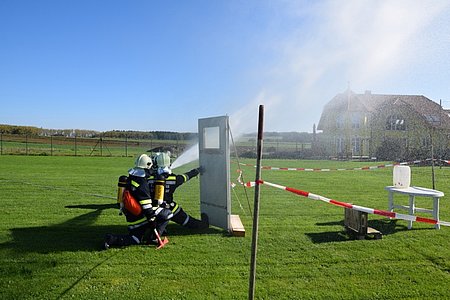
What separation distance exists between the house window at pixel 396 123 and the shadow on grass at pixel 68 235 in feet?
121

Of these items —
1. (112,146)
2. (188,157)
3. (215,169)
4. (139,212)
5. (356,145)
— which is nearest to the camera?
(139,212)

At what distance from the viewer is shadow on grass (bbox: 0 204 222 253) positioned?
624 cm

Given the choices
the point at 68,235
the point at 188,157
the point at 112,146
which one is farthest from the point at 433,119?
the point at 68,235

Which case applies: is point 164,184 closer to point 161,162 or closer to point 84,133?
point 161,162

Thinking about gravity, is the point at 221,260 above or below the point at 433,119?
below

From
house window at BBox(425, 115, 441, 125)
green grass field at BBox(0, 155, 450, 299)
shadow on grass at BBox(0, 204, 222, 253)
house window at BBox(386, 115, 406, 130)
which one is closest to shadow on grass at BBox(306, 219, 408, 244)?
green grass field at BBox(0, 155, 450, 299)

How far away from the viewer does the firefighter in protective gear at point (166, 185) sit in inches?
256

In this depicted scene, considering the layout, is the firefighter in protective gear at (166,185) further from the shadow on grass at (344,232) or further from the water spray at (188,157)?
the water spray at (188,157)

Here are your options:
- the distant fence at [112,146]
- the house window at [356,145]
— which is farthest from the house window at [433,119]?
the distant fence at [112,146]

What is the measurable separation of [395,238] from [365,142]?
3587 centimetres

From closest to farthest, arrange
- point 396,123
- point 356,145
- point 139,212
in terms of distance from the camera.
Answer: point 139,212 → point 396,123 → point 356,145

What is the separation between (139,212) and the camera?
6.29 meters

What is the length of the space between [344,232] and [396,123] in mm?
36044

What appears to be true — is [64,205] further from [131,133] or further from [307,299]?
[131,133]
